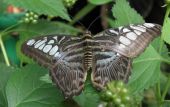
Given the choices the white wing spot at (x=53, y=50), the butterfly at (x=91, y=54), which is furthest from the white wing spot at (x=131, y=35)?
the white wing spot at (x=53, y=50)

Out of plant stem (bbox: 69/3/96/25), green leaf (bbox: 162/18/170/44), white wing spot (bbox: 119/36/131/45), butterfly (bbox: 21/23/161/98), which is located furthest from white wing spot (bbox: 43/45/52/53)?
plant stem (bbox: 69/3/96/25)

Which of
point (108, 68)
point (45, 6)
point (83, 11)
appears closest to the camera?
point (108, 68)

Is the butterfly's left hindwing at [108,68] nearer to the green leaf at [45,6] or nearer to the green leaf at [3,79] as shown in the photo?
the green leaf at [45,6]

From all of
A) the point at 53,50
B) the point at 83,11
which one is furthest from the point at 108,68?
the point at 83,11

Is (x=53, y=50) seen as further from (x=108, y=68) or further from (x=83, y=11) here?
(x=83, y=11)

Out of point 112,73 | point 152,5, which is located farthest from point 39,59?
point 152,5

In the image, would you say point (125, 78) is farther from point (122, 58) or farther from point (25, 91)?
point (25, 91)
